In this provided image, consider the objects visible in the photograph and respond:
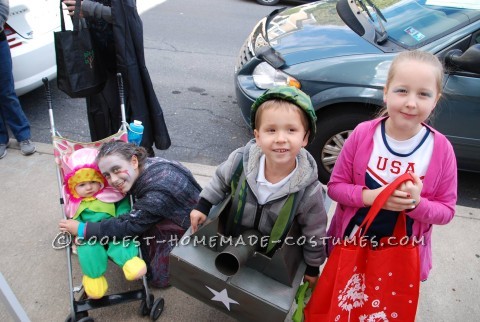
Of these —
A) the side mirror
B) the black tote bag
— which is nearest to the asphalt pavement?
the black tote bag

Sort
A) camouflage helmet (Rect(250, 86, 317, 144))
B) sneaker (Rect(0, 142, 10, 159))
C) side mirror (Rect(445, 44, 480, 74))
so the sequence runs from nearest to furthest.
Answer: camouflage helmet (Rect(250, 86, 317, 144))
side mirror (Rect(445, 44, 480, 74))
sneaker (Rect(0, 142, 10, 159))

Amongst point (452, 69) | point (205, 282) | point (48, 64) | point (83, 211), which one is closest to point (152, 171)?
point (83, 211)

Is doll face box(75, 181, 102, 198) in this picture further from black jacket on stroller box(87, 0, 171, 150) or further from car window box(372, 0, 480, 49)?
car window box(372, 0, 480, 49)

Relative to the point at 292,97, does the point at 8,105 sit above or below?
below

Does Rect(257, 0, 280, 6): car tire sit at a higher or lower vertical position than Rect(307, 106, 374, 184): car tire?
lower

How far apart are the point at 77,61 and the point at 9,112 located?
4.63 ft

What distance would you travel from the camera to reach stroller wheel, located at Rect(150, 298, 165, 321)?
7.82ft

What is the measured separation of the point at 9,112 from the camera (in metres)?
3.83

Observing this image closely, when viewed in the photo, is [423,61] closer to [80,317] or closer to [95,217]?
[95,217]

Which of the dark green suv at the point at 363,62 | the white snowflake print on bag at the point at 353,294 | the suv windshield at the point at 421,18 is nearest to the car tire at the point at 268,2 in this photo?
the dark green suv at the point at 363,62

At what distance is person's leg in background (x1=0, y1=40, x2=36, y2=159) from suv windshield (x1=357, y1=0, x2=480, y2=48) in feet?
11.1

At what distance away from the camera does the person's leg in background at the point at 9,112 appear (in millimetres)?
3704

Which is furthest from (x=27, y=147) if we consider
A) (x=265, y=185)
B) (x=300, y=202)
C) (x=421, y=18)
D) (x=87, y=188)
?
(x=421, y=18)

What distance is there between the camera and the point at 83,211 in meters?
2.43
